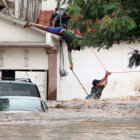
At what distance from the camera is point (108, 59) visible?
2919cm

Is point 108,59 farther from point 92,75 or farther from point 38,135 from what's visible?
point 38,135

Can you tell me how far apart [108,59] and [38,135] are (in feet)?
72.6

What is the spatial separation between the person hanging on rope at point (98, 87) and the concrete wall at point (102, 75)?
473 mm

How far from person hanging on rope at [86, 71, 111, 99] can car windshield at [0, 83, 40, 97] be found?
12838 millimetres

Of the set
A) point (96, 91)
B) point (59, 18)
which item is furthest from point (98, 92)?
point (59, 18)

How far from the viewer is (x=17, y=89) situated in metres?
15.2

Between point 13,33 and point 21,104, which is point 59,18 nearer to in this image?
point 13,33

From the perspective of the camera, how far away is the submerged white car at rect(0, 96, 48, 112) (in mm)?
13844

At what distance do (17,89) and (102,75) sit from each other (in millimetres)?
14474

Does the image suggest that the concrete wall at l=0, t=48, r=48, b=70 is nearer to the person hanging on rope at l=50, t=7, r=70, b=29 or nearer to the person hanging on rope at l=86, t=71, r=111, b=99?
the person hanging on rope at l=50, t=7, r=70, b=29

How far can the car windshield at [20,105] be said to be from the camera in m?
13.9

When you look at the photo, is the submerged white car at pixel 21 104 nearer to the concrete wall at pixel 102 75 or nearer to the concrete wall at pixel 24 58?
the concrete wall at pixel 102 75

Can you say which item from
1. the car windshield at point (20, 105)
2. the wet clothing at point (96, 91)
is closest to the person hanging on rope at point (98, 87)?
the wet clothing at point (96, 91)

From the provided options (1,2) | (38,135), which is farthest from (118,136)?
(1,2)
